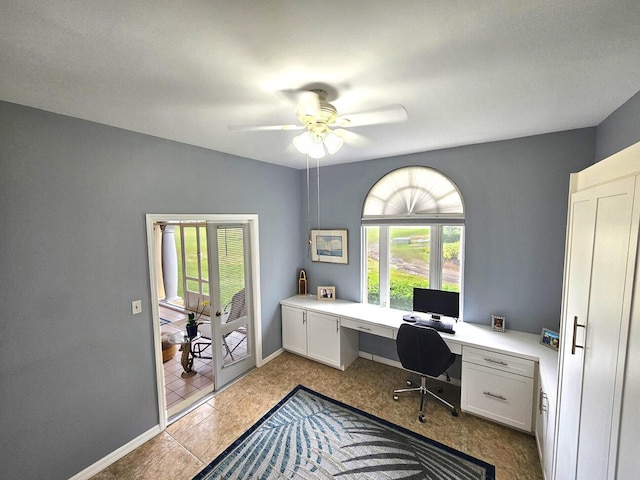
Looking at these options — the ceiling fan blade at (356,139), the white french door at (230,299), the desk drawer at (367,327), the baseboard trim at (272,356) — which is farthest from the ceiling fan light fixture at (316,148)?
the baseboard trim at (272,356)

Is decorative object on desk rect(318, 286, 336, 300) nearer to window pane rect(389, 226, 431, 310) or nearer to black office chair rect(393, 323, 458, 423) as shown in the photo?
window pane rect(389, 226, 431, 310)

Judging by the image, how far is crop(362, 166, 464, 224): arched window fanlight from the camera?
2996mm

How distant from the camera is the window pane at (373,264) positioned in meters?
3.55

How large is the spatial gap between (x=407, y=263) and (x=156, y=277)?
2.77m

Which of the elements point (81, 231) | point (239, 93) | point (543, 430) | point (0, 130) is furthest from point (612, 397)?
point (0, 130)

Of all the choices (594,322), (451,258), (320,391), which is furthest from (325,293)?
(594,322)

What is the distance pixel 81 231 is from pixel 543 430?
375 cm

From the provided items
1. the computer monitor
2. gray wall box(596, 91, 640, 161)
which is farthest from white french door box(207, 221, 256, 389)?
gray wall box(596, 91, 640, 161)

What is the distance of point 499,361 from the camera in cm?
234

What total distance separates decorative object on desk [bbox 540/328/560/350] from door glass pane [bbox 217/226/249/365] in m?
3.19

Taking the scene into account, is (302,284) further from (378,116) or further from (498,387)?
(378,116)

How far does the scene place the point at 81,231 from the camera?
6.37 ft

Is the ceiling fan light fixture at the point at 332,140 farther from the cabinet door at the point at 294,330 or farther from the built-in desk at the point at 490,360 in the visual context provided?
the cabinet door at the point at 294,330

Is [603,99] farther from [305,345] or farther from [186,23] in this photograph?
[305,345]
